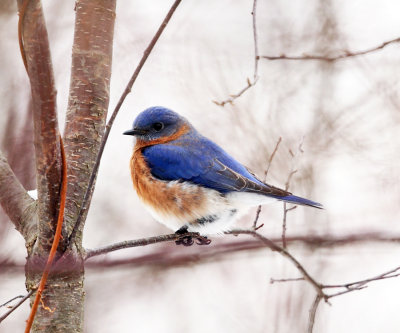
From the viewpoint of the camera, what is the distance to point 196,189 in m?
3.61

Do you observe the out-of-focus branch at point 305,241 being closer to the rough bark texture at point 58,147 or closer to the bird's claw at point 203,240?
the rough bark texture at point 58,147

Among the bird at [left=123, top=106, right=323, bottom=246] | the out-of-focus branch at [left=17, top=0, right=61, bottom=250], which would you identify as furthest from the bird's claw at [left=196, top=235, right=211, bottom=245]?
the out-of-focus branch at [left=17, top=0, right=61, bottom=250]

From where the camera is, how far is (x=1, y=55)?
185 inches

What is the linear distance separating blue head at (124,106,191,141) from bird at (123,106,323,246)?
0.48 feet

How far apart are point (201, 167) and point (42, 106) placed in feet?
6.68

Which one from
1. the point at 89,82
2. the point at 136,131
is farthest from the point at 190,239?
the point at 89,82

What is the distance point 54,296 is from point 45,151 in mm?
771

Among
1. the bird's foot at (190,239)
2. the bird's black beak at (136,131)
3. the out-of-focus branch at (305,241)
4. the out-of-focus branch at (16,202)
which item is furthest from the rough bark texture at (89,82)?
the bird's black beak at (136,131)

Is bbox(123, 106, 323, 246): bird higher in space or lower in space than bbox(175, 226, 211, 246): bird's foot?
higher

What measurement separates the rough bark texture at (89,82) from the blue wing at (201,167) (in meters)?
1.03

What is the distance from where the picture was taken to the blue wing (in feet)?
11.9

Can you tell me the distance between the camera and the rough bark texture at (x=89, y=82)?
264 centimetres

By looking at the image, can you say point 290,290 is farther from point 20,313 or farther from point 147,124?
point 20,313

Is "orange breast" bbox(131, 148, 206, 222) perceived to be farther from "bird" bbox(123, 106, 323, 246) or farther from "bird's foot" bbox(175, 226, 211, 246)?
"bird's foot" bbox(175, 226, 211, 246)
